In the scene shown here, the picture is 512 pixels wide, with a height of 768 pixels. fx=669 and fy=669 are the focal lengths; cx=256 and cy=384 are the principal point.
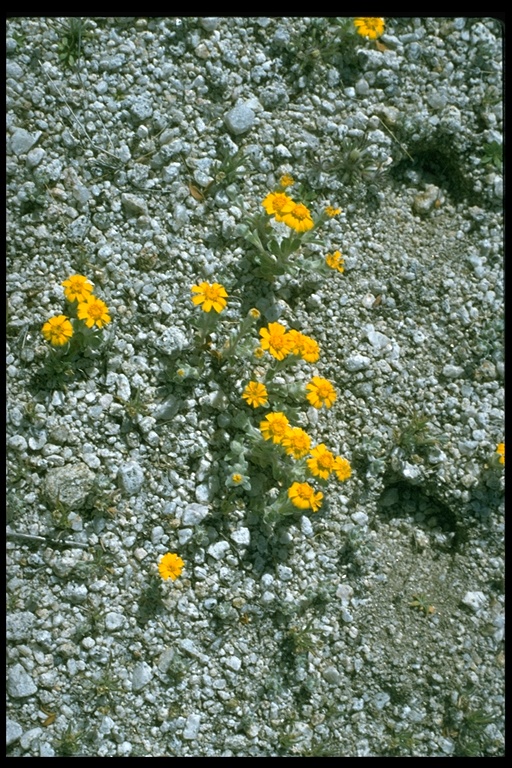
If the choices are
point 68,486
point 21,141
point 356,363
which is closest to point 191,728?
point 68,486

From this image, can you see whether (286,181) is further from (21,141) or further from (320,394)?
(21,141)

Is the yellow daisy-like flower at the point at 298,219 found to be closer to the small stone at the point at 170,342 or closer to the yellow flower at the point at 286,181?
the yellow flower at the point at 286,181

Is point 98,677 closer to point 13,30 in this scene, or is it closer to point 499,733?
point 499,733

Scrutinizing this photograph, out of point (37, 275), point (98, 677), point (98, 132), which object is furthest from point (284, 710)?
point (98, 132)

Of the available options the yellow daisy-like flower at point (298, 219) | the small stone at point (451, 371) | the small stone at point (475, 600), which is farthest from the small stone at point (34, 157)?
the small stone at point (475, 600)

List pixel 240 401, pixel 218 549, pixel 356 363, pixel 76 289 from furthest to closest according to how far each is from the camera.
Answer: pixel 356 363
pixel 240 401
pixel 218 549
pixel 76 289

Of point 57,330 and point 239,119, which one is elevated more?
point 239,119
